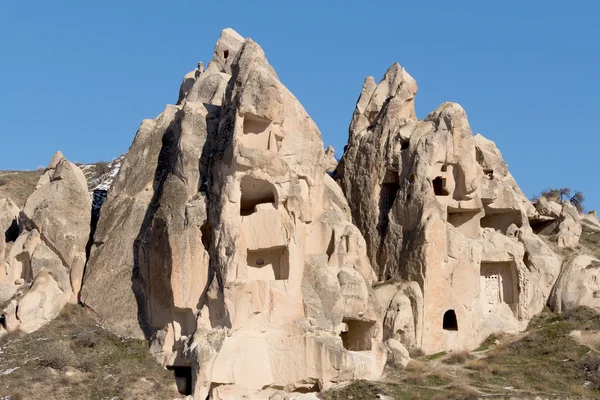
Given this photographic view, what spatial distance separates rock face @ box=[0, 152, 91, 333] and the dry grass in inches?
270

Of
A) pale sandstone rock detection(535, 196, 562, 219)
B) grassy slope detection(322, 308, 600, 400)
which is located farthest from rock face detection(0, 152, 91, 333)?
pale sandstone rock detection(535, 196, 562, 219)

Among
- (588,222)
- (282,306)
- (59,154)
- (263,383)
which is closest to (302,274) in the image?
(282,306)

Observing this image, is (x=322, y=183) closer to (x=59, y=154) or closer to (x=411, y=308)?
(x=411, y=308)

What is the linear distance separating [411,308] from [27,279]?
481 inches

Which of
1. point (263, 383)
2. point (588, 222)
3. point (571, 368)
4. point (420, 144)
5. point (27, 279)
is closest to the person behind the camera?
point (263, 383)

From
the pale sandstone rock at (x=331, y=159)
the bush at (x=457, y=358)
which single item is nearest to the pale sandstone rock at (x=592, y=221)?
the pale sandstone rock at (x=331, y=159)

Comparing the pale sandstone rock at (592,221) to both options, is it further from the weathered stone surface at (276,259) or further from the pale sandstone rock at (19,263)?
the pale sandstone rock at (19,263)

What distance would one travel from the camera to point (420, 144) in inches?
1644

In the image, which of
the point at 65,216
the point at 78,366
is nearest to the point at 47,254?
the point at 65,216

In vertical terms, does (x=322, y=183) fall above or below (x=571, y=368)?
above

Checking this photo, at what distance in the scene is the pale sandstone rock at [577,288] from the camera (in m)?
42.7

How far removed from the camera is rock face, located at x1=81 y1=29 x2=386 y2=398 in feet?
112

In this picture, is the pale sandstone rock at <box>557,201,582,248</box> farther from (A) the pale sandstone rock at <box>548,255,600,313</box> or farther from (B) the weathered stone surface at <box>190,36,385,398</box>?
(B) the weathered stone surface at <box>190,36,385,398</box>

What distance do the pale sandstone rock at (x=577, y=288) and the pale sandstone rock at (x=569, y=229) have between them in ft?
8.10
